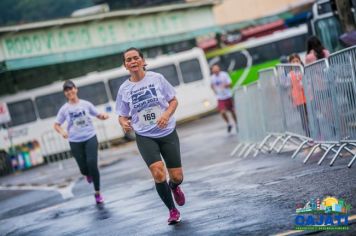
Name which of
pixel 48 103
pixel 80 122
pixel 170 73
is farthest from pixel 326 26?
pixel 80 122

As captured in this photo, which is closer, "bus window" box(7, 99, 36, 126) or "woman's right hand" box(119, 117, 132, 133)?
"woman's right hand" box(119, 117, 132, 133)

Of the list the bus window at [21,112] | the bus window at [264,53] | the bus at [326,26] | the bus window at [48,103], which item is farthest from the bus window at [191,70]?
the bus at [326,26]

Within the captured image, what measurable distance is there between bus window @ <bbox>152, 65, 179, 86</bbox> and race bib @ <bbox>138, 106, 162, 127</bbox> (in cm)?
2951

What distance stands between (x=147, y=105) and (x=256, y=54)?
1419 inches

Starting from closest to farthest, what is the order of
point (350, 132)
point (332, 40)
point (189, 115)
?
point (350, 132)
point (332, 40)
point (189, 115)

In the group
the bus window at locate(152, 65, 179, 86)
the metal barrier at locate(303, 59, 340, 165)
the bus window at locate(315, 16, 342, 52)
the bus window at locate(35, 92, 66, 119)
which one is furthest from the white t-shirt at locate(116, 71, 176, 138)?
the bus window at locate(152, 65, 179, 86)

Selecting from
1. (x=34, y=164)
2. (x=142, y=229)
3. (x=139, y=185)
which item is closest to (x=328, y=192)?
(x=142, y=229)

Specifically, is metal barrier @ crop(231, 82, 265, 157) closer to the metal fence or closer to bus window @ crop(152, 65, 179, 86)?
the metal fence

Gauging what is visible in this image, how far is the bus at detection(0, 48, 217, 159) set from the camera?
34156mm

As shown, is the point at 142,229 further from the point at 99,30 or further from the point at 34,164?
the point at 99,30

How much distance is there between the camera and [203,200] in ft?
33.9

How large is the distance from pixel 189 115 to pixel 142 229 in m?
29.5

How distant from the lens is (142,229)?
28.6ft

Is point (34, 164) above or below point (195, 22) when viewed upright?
below
